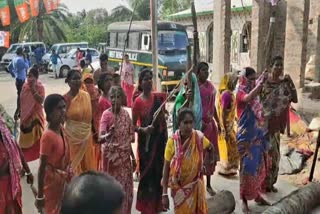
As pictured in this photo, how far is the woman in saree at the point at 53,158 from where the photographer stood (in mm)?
3381

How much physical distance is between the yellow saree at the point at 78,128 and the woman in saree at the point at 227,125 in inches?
71.0

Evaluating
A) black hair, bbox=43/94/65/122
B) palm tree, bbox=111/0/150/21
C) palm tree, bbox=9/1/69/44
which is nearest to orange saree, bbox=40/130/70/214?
black hair, bbox=43/94/65/122

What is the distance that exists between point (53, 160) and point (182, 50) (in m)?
11.9

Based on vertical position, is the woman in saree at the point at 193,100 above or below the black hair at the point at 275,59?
below

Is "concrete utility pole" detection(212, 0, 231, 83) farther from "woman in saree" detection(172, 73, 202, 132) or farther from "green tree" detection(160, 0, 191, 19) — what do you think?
"green tree" detection(160, 0, 191, 19)

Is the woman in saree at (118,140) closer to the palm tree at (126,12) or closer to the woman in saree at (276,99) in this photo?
the woman in saree at (276,99)

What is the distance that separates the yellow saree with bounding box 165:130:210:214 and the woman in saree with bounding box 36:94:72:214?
0.83 metres

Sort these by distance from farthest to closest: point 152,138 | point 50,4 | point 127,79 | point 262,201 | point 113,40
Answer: point 50,4
point 113,40
point 127,79
point 262,201
point 152,138

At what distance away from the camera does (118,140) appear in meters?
4.09

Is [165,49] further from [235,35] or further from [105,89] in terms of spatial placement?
[105,89]

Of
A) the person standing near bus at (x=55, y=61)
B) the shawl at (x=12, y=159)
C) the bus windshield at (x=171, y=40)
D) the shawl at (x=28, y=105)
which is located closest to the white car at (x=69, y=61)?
the person standing near bus at (x=55, y=61)

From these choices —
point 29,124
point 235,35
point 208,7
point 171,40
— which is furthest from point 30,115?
point 208,7

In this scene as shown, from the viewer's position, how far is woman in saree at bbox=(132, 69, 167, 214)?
14.5 ft

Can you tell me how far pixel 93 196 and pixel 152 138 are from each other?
315cm
